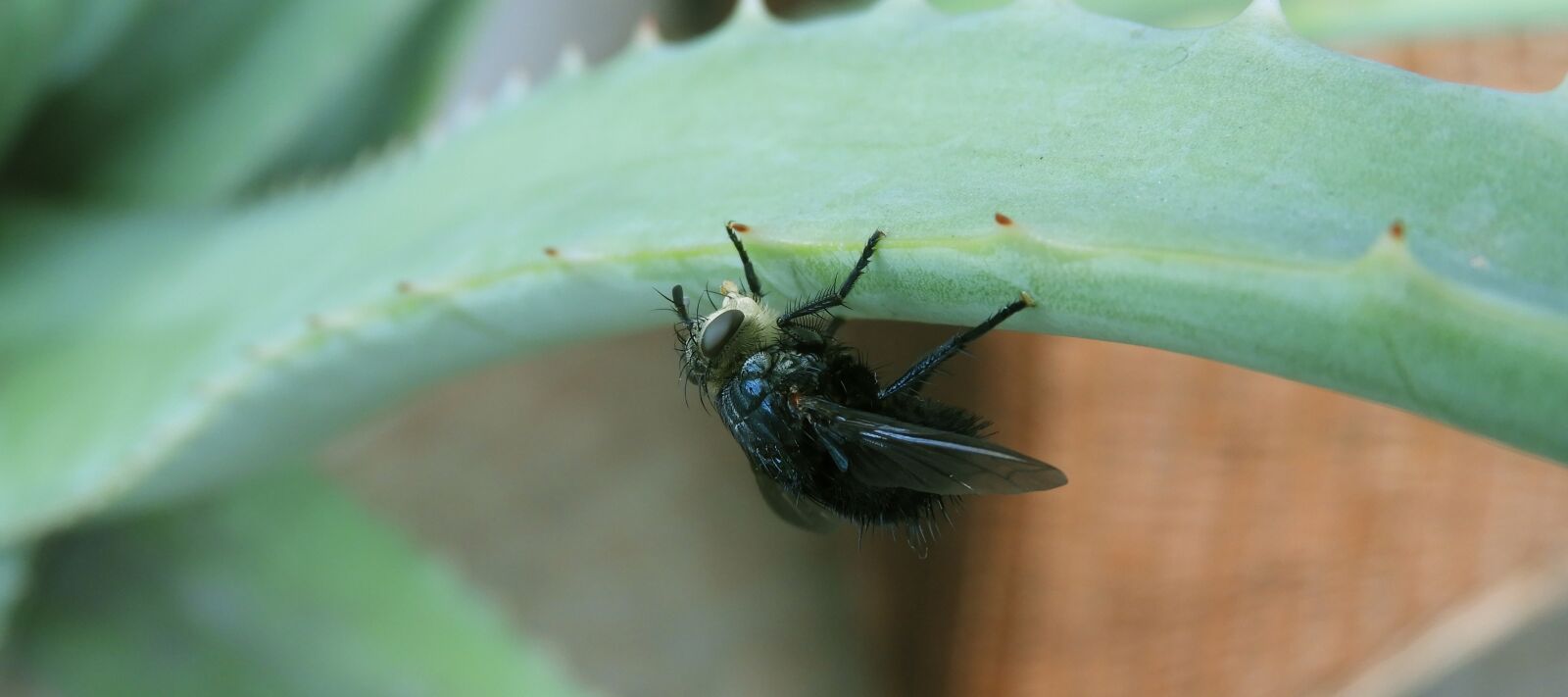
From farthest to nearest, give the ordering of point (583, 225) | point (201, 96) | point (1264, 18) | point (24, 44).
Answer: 1. point (201, 96)
2. point (24, 44)
3. point (583, 225)
4. point (1264, 18)

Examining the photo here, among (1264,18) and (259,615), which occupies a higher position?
(1264,18)

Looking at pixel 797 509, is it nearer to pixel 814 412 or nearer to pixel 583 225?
pixel 814 412

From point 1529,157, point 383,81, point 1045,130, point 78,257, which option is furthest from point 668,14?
point 1529,157

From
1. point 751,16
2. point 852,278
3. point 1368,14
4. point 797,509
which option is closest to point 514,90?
point 751,16

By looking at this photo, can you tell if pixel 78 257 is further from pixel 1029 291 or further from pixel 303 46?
pixel 1029 291

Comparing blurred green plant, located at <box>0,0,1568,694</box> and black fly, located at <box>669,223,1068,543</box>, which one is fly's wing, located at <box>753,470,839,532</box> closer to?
black fly, located at <box>669,223,1068,543</box>

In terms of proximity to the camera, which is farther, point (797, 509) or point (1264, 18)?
point (797, 509)

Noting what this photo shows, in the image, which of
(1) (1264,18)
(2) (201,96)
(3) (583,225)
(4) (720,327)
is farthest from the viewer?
(2) (201,96)
